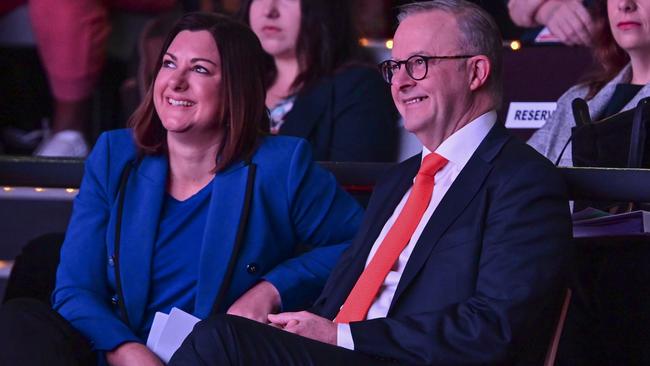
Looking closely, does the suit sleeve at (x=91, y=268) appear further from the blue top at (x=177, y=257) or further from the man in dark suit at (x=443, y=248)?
the man in dark suit at (x=443, y=248)

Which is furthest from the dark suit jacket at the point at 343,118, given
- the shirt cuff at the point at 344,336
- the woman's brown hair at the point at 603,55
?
the shirt cuff at the point at 344,336

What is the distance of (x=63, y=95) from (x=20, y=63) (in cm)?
37

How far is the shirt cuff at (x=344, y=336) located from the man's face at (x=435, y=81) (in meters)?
0.52

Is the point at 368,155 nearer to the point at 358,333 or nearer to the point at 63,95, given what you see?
the point at 63,95

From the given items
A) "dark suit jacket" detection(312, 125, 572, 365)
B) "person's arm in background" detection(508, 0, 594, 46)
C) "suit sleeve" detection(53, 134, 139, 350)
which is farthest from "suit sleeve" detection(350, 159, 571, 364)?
"person's arm in background" detection(508, 0, 594, 46)

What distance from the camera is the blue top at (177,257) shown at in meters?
3.53

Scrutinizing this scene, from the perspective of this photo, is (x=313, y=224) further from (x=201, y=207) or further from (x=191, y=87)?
(x=191, y=87)

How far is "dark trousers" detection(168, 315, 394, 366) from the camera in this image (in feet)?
9.30

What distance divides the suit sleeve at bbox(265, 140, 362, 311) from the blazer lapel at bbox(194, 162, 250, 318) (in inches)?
4.9

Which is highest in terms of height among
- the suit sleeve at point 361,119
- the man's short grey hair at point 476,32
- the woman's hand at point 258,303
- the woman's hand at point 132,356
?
the man's short grey hair at point 476,32

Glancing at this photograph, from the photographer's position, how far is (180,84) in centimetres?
356

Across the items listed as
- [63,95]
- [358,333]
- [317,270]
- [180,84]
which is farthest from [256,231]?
[63,95]

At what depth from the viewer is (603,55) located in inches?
162

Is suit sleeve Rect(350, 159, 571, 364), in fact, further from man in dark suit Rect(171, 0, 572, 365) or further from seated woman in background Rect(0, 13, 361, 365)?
seated woman in background Rect(0, 13, 361, 365)
